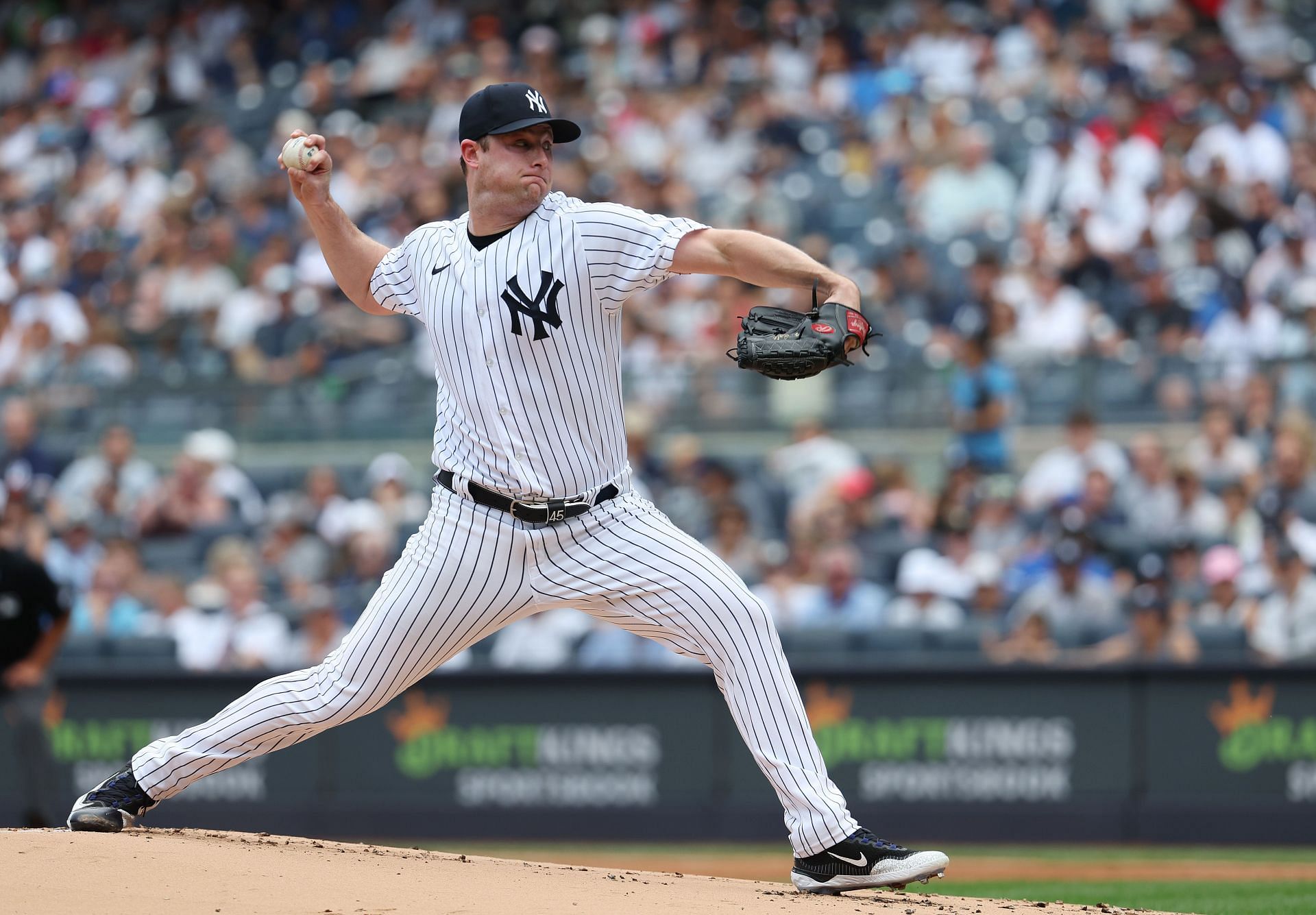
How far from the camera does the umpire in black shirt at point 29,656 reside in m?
7.90

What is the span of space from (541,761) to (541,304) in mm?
5582

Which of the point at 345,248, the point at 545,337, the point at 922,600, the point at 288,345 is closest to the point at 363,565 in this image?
the point at 288,345

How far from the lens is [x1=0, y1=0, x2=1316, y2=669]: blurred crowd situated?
9.69 metres

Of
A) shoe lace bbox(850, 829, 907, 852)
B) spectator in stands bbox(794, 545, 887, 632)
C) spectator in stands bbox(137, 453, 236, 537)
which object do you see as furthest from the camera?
spectator in stands bbox(137, 453, 236, 537)

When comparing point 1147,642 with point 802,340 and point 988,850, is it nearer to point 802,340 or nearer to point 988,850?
point 988,850

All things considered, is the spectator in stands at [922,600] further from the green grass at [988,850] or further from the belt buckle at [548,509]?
the belt buckle at [548,509]

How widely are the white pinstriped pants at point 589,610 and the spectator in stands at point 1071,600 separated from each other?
16.4ft

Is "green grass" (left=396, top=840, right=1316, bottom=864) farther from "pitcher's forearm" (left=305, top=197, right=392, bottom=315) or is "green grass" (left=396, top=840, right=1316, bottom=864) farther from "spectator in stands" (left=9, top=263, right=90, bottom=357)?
"spectator in stands" (left=9, top=263, right=90, bottom=357)

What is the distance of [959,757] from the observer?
9.18 meters

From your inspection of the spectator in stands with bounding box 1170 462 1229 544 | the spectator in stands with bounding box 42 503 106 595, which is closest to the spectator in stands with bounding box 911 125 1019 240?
the spectator in stands with bounding box 1170 462 1229 544

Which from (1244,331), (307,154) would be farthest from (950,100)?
(307,154)

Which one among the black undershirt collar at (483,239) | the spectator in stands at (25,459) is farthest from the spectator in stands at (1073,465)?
the spectator in stands at (25,459)

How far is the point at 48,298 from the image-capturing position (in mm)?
13086

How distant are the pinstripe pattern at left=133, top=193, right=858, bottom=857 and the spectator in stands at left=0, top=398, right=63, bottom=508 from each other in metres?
7.42
